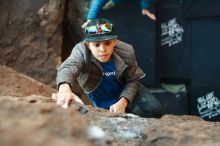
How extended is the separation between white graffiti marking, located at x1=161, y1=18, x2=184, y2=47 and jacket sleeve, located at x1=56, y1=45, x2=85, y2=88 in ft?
5.97

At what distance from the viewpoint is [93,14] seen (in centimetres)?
381

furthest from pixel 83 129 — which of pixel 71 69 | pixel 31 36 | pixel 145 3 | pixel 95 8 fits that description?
pixel 31 36

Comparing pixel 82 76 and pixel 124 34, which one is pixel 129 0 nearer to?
pixel 124 34

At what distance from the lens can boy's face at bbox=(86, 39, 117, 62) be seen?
250cm

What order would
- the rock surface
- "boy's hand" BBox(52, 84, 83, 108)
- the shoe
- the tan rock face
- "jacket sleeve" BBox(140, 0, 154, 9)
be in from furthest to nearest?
the rock surface < the shoe < "jacket sleeve" BBox(140, 0, 154, 9) < the tan rock face < "boy's hand" BBox(52, 84, 83, 108)

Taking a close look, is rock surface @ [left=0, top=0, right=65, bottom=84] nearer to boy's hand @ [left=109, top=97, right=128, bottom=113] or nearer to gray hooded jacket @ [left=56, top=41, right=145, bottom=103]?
gray hooded jacket @ [left=56, top=41, right=145, bottom=103]

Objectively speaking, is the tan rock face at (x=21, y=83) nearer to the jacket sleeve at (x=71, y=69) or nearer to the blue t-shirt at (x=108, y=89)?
the blue t-shirt at (x=108, y=89)

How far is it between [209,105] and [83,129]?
3.33m

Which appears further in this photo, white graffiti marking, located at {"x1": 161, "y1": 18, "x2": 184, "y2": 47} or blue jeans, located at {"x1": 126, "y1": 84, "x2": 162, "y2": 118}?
white graffiti marking, located at {"x1": 161, "y1": 18, "x2": 184, "y2": 47}

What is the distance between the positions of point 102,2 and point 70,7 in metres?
0.73

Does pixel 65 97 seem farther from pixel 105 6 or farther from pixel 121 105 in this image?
pixel 105 6

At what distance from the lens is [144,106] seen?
289cm

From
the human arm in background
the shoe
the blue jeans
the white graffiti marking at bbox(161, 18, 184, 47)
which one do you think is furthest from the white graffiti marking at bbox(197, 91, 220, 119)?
the blue jeans

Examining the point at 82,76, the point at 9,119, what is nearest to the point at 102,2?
the point at 82,76
